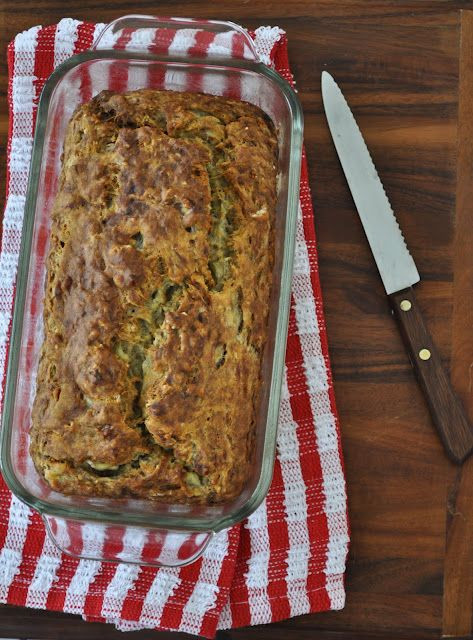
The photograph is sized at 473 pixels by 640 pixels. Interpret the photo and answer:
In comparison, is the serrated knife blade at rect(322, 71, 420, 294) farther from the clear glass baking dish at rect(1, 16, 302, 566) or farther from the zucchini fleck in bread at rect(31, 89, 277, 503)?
the zucchini fleck in bread at rect(31, 89, 277, 503)

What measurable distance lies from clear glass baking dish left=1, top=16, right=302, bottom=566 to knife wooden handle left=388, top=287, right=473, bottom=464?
16.2 inches

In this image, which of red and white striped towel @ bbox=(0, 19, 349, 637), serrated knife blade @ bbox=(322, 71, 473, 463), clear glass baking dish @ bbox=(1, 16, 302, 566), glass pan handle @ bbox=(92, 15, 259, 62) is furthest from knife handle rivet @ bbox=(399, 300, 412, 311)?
glass pan handle @ bbox=(92, 15, 259, 62)

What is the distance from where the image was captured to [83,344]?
1.53 metres

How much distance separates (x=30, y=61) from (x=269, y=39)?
58 cm

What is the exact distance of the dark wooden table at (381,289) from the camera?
1.95m

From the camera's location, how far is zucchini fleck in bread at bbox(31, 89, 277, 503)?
153cm

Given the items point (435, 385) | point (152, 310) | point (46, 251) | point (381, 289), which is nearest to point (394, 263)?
point (381, 289)

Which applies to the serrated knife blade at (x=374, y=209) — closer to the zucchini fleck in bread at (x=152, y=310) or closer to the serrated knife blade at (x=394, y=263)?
the serrated knife blade at (x=394, y=263)

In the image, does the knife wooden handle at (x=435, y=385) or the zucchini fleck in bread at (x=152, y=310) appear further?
the knife wooden handle at (x=435, y=385)

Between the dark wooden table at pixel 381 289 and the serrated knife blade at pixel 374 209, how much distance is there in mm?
35

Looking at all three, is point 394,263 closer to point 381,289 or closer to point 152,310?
point 381,289

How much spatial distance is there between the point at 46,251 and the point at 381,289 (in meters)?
0.81

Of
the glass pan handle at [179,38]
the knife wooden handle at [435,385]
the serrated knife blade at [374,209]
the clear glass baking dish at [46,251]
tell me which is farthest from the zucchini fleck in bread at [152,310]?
the knife wooden handle at [435,385]

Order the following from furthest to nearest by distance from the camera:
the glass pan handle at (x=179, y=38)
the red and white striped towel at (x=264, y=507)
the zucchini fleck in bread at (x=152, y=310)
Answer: the red and white striped towel at (x=264, y=507) → the glass pan handle at (x=179, y=38) → the zucchini fleck in bread at (x=152, y=310)
